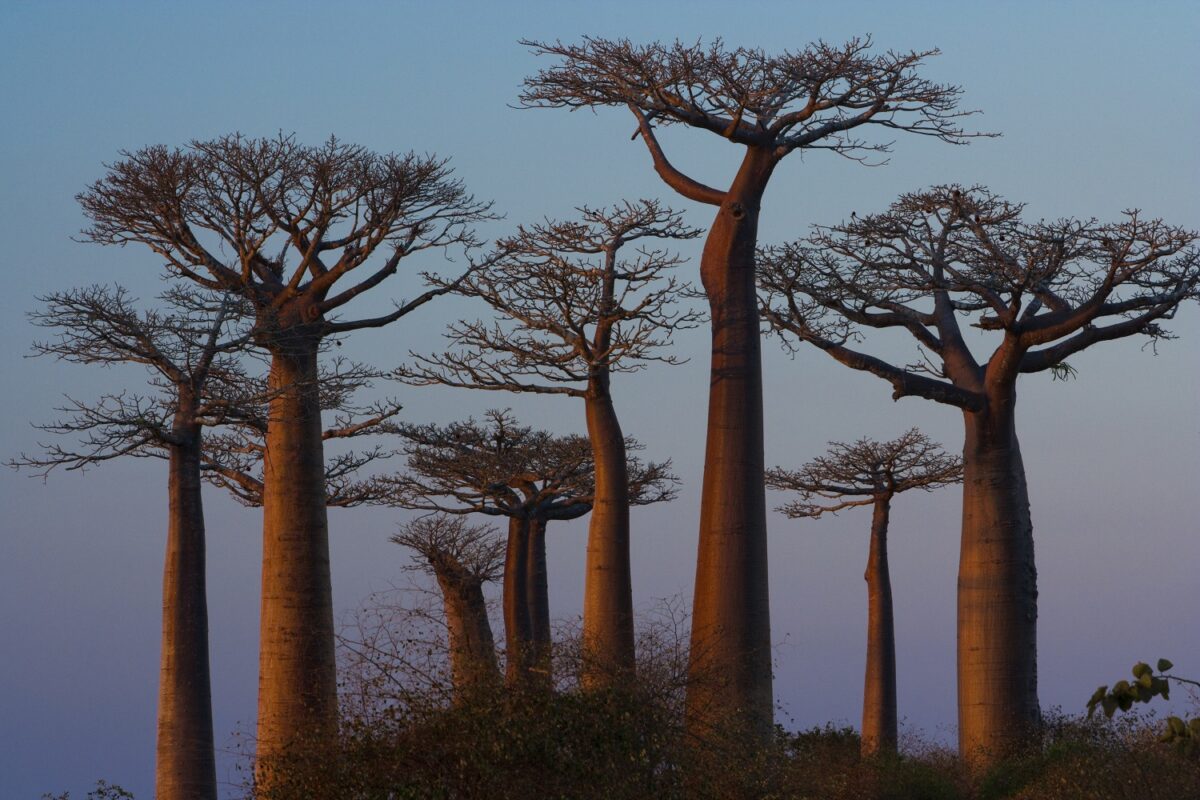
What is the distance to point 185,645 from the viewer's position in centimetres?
1063

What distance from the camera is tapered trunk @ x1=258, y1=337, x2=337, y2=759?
1034 cm

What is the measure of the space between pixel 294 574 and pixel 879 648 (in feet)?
29.7

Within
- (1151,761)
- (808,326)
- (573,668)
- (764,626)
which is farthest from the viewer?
(808,326)

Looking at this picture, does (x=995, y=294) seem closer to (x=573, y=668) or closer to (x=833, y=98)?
(x=833, y=98)

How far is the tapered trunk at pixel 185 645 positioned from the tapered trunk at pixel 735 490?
12.8ft

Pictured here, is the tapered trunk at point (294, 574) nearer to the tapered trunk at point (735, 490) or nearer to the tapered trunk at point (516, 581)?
the tapered trunk at point (735, 490)

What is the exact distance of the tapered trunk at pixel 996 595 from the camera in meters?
11.4

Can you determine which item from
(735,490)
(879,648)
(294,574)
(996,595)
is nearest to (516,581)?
(879,648)

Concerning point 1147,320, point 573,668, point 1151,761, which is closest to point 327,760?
point 573,668

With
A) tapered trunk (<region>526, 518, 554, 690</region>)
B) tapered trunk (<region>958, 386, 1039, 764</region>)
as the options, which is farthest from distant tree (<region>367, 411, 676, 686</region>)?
tapered trunk (<region>958, 386, 1039, 764</region>)

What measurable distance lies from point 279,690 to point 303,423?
2084 mm

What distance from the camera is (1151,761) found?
8977 mm

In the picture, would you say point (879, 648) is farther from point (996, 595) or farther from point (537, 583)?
point (996, 595)

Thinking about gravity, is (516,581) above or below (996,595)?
above
